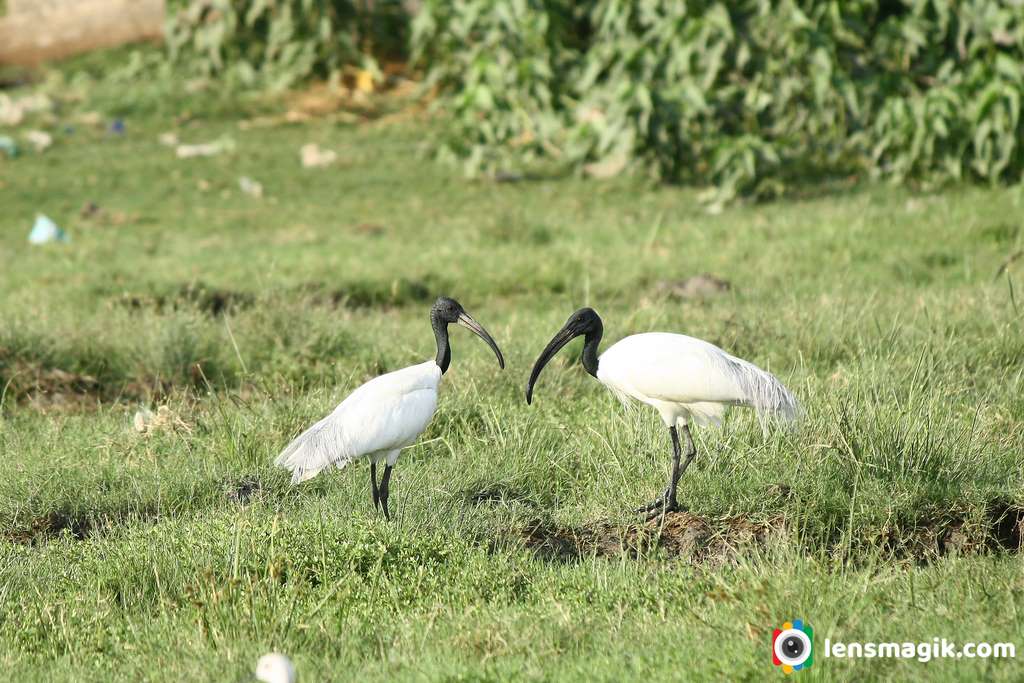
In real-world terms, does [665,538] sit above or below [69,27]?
above

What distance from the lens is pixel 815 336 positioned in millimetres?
6859

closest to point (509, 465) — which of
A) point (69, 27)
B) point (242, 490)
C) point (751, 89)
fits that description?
point (242, 490)

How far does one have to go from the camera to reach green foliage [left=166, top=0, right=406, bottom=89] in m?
13.4

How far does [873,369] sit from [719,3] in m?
5.83

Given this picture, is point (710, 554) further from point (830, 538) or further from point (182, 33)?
point (182, 33)

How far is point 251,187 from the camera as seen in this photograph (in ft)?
37.5

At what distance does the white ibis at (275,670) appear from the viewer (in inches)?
131

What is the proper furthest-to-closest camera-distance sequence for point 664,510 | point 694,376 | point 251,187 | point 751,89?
point 251,187 < point 751,89 < point 694,376 < point 664,510

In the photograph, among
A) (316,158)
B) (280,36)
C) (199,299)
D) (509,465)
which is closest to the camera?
(509,465)

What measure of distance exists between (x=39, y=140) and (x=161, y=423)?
7302 mm

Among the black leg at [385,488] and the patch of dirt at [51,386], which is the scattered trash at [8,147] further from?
the black leg at [385,488]

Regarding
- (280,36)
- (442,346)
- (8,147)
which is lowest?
(8,147)

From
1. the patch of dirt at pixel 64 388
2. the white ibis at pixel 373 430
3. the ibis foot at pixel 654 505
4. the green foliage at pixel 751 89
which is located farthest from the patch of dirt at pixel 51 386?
the green foliage at pixel 751 89

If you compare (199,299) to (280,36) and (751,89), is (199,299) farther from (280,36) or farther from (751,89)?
(280,36)
